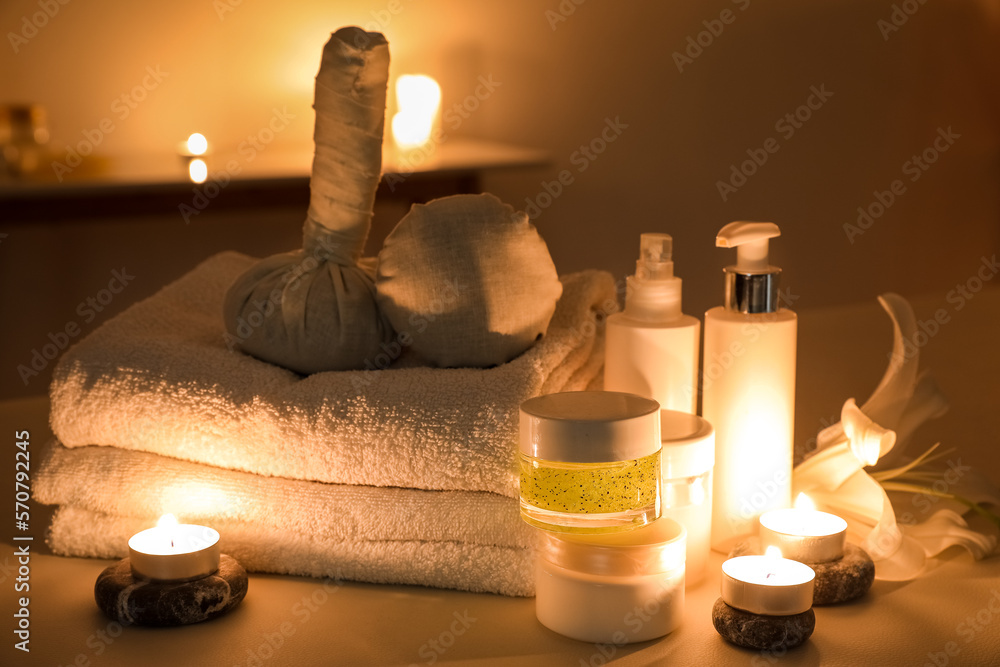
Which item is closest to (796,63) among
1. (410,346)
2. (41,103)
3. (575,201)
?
(575,201)

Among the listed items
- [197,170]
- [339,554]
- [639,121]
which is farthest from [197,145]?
[339,554]

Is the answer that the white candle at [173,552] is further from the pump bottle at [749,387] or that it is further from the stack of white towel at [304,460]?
the pump bottle at [749,387]

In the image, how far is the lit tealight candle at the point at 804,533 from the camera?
0.56 m

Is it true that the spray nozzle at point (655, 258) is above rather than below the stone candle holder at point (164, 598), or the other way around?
above

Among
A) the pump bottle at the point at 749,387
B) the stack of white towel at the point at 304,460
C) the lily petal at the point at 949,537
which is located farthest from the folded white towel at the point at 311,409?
the lily petal at the point at 949,537

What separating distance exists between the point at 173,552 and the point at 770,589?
33 cm

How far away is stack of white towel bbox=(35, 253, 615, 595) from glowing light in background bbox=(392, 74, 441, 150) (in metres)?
1.41

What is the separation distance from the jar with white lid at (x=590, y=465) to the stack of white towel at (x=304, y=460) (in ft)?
0.16

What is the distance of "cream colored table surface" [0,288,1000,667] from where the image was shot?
49 cm

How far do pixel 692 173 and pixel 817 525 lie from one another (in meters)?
1.83

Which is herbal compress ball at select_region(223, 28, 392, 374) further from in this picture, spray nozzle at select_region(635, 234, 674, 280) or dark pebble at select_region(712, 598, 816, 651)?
dark pebble at select_region(712, 598, 816, 651)

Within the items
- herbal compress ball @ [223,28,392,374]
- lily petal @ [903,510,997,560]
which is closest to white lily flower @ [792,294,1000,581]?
lily petal @ [903,510,997,560]

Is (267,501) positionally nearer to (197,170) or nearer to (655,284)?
(655,284)

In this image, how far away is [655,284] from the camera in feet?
2.01
